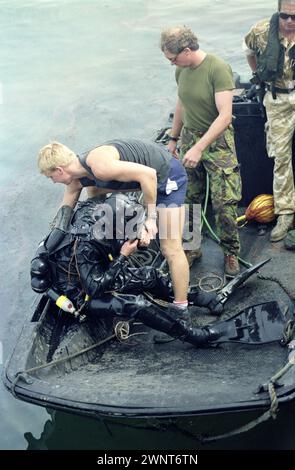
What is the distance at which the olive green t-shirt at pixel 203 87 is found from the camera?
4.95m

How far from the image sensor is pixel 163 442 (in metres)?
4.77

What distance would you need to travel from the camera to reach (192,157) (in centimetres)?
508

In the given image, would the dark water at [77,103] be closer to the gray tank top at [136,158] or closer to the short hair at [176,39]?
the gray tank top at [136,158]

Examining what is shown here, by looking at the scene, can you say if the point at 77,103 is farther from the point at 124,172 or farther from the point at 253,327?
the point at 253,327

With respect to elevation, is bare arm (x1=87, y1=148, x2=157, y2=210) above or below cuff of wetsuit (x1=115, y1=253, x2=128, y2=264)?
above

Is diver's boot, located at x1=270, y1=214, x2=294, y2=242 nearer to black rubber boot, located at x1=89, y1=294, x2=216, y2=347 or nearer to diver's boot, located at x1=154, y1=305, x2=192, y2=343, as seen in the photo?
diver's boot, located at x1=154, y1=305, x2=192, y2=343

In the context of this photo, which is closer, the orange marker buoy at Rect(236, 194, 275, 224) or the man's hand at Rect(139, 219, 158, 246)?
the man's hand at Rect(139, 219, 158, 246)

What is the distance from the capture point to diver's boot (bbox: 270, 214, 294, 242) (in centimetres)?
584

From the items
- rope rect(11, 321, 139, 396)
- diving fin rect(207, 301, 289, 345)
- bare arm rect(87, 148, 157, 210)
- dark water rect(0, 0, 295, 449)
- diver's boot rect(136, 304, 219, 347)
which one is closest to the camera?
rope rect(11, 321, 139, 396)

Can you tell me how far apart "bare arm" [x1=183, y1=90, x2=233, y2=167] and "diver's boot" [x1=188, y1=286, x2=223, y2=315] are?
1.10 meters

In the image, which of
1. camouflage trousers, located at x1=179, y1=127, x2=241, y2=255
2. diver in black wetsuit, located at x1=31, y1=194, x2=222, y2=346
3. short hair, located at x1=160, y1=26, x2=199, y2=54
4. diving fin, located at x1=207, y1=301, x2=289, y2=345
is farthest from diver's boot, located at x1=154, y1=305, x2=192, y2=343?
short hair, located at x1=160, y1=26, x2=199, y2=54

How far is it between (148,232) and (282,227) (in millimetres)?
1861

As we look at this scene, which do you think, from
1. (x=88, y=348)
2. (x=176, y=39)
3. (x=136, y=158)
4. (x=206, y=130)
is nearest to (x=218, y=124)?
(x=206, y=130)

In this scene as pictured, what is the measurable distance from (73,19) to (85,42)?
280 centimetres
